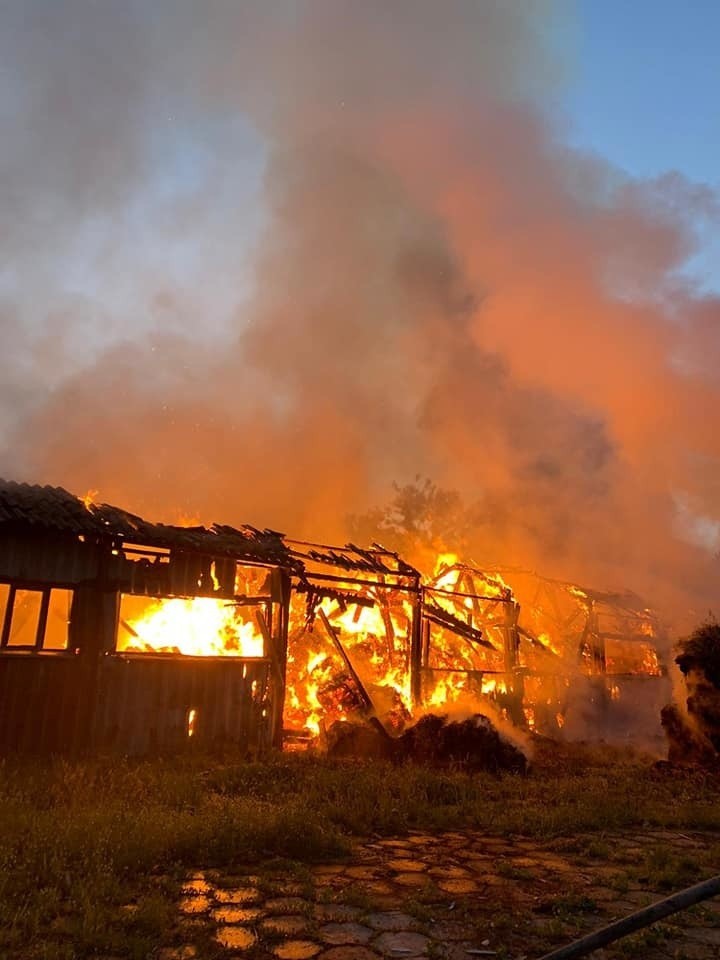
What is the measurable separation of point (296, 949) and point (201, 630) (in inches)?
457

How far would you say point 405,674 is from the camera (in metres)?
19.3

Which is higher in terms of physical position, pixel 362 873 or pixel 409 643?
pixel 409 643

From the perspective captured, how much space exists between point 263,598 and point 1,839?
26.8 feet

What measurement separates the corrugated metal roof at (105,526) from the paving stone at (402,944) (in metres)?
8.18

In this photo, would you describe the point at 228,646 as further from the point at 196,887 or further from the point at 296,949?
the point at 296,949

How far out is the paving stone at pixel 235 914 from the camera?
17.9 feet

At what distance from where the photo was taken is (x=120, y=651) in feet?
39.8

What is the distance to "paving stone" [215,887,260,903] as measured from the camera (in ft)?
19.3

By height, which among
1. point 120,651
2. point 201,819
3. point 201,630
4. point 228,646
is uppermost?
point 201,630

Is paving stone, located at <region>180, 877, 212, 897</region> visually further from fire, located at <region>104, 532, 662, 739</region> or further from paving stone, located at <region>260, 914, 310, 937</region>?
fire, located at <region>104, 532, 662, 739</region>

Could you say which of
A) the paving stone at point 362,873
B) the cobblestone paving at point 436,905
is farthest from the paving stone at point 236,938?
the paving stone at point 362,873

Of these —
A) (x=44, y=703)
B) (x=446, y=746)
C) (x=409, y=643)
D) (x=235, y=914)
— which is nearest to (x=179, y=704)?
(x=44, y=703)

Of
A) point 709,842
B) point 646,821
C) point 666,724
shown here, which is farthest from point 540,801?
point 666,724

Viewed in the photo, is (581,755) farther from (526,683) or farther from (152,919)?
(152,919)
